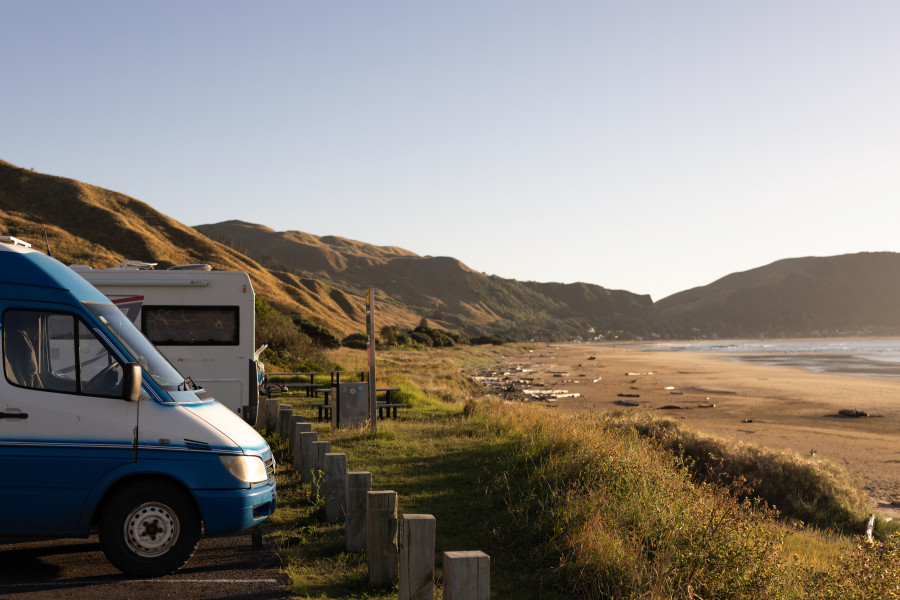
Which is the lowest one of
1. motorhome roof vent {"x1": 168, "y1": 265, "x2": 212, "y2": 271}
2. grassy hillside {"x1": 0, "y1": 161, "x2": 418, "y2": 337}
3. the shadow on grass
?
the shadow on grass

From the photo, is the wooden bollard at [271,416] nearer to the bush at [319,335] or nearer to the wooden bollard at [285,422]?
the wooden bollard at [285,422]

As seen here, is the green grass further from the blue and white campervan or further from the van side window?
the van side window

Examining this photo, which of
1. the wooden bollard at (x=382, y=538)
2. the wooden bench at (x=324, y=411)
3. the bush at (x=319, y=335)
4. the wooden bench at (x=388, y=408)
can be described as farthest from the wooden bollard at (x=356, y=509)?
the bush at (x=319, y=335)

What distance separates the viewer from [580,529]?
7.27 meters

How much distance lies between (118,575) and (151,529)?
20.4 inches

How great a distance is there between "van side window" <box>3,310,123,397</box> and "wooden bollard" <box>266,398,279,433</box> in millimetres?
8786

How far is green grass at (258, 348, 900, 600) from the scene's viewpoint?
6078 mm

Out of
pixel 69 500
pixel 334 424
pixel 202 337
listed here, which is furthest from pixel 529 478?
pixel 202 337

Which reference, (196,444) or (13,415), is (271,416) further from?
(13,415)

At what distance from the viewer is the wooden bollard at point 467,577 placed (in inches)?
167

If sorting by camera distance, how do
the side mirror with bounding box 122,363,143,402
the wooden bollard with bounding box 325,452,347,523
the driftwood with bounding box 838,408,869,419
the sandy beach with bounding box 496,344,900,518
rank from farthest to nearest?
the driftwood with bounding box 838,408,869,419 < the sandy beach with bounding box 496,344,900,518 < the wooden bollard with bounding box 325,452,347,523 < the side mirror with bounding box 122,363,143,402

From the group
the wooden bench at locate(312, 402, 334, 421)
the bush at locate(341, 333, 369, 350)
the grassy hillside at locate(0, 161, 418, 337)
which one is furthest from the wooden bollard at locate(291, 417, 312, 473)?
the bush at locate(341, 333, 369, 350)

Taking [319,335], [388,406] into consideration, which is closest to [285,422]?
[388,406]

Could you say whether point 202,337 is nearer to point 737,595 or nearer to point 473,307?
point 737,595
